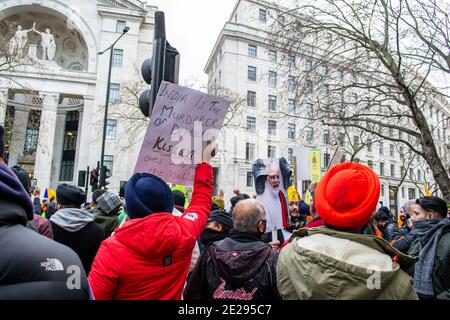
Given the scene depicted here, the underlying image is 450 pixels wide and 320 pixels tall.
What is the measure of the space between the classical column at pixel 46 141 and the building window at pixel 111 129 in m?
5.07

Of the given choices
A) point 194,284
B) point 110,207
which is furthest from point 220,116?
point 110,207

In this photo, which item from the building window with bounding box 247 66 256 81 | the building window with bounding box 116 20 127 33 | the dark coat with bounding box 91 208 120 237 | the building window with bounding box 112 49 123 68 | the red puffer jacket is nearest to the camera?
the red puffer jacket

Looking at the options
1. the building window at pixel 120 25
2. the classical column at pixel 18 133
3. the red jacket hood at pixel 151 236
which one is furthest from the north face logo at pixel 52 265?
the classical column at pixel 18 133

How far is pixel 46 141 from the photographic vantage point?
33.4 metres

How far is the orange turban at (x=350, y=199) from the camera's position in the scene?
181 centimetres

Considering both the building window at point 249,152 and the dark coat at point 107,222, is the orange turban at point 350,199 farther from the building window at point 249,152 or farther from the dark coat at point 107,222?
the building window at point 249,152

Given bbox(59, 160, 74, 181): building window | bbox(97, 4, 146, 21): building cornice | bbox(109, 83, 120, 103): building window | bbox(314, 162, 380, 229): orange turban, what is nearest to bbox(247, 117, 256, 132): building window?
bbox(109, 83, 120, 103): building window

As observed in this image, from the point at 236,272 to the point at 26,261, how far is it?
1566 millimetres

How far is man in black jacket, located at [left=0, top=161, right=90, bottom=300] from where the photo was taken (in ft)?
3.19

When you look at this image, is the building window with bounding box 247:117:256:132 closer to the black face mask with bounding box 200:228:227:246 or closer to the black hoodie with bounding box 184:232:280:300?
the black face mask with bounding box 200:228:227:246

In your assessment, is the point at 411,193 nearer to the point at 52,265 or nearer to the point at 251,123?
the point at 251,123

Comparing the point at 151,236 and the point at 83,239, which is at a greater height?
the point at 151,236

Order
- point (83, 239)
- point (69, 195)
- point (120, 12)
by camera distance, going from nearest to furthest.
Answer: point (83, 239) < point (69, 195) < point (120, 12)

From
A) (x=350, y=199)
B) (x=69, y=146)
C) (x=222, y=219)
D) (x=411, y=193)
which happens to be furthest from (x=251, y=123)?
(x=350, y=199)
